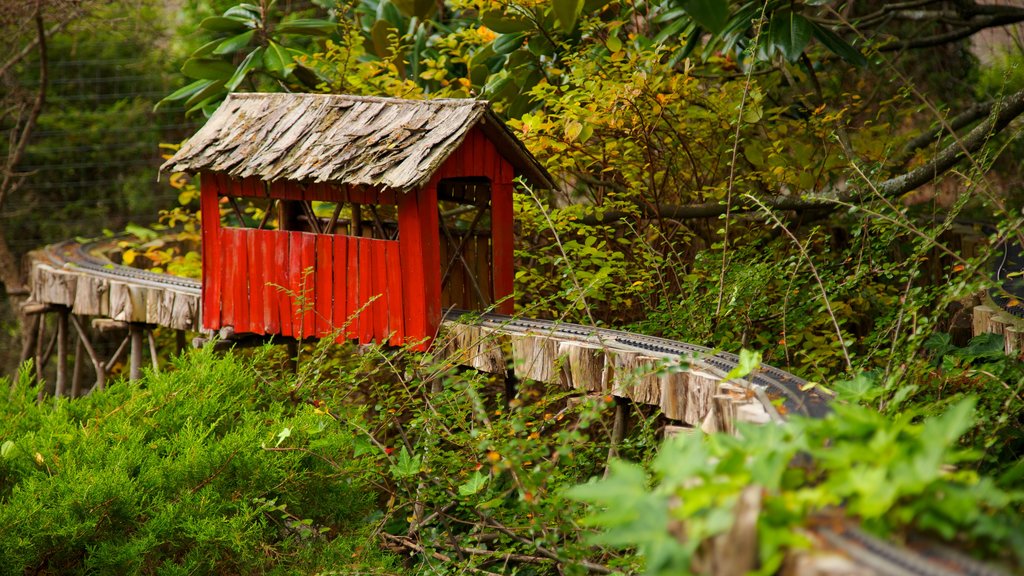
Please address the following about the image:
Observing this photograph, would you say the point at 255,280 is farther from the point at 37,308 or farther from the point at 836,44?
the point at 836,44

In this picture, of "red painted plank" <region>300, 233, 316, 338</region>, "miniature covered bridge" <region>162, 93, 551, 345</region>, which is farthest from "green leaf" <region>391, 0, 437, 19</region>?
"red painted plank" <region>300, 233, 316, 338</region>

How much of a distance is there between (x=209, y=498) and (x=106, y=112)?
12.1 metres

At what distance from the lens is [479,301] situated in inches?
291

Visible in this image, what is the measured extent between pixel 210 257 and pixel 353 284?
1.53 metres

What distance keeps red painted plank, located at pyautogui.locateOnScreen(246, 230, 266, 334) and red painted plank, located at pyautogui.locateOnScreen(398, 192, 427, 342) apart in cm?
141

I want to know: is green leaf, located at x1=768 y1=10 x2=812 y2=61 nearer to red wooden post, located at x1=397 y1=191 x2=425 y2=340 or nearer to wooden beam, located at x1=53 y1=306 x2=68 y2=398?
red wooden post, located at x1=397 y1=191 x2=425 y2=340

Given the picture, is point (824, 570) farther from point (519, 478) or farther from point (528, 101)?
point (528, 101)

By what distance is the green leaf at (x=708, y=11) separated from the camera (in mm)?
3225

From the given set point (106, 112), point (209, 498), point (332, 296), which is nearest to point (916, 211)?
point (332, 296)

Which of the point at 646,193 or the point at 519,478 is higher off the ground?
the point at 646,193

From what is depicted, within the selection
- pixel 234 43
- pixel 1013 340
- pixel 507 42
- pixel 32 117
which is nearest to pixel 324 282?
pixel 507 42

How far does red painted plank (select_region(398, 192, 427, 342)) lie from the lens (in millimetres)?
6520

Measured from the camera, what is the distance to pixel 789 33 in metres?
6.38

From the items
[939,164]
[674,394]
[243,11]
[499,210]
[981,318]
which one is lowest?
[674,394]
